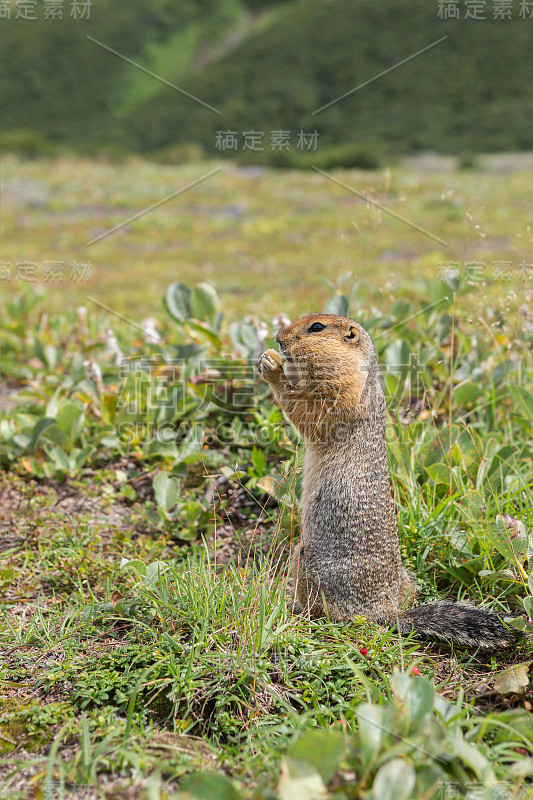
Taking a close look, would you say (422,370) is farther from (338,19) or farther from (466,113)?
(338,19)

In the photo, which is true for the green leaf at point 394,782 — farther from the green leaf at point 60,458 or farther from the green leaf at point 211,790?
the green leaf at point 60,458

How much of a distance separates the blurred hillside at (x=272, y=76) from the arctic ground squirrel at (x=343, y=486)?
32.5 metres

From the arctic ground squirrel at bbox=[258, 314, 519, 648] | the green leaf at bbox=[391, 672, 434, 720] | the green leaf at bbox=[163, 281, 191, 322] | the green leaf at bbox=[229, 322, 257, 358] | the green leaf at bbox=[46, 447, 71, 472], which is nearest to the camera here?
the green leaf at bbox=[391, 672, 434, 720]

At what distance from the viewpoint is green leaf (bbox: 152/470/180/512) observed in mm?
3609

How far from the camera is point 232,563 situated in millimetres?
3143

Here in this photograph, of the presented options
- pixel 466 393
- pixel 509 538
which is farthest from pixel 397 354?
pixel 509 538

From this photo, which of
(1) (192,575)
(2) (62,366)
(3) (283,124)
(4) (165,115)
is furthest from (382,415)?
(4) (165,115)

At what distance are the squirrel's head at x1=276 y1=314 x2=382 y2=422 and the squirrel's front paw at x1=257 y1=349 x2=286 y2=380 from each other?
1.4 inches

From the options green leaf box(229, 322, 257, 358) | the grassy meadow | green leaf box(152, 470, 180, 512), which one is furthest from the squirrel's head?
green leaf box(229, 322, 257, 358)

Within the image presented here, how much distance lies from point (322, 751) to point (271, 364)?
155 centimetres

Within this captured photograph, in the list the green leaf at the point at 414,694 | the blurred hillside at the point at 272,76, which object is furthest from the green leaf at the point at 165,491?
the blurred hillside at the point at 272,76

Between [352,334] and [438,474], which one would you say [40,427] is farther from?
[438,474]

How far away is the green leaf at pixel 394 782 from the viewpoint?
1.68 m

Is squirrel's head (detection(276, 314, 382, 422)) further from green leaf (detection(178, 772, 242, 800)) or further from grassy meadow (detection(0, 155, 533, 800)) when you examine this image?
green leaf (detection(178, 772, 242, 800))
